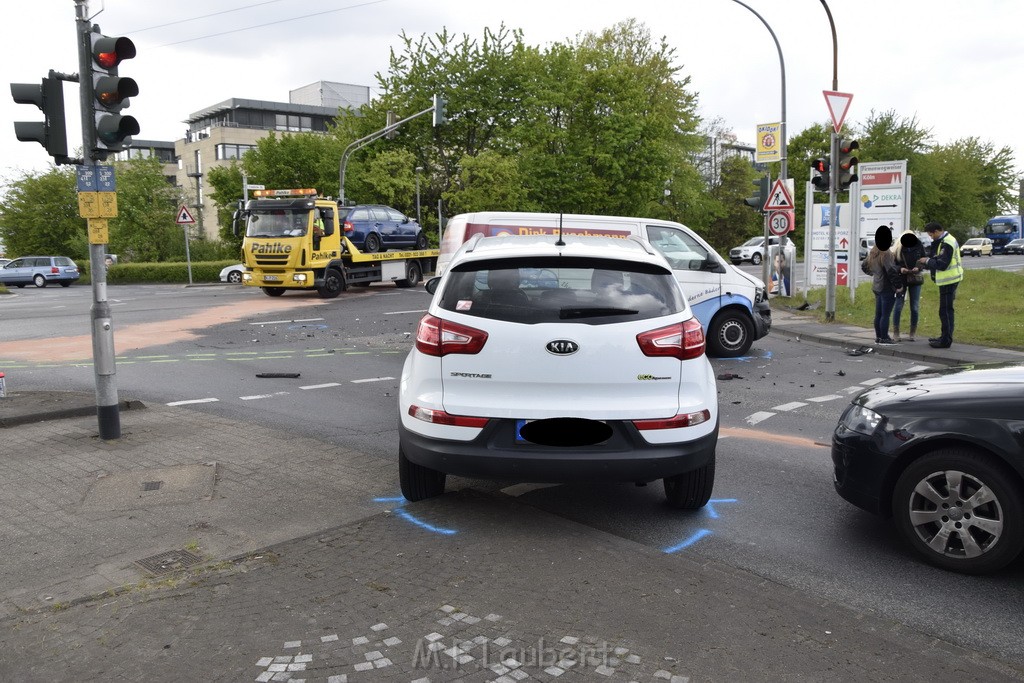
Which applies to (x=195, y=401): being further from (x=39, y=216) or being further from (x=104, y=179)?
(x=39, y=216)

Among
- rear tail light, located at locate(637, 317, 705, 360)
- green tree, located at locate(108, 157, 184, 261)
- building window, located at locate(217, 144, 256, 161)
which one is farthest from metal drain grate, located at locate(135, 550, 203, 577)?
building window, located at locate(217, 144, 256, 161)

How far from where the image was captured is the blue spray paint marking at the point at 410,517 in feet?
16.3

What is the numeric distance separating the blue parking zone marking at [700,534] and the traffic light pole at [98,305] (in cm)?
500

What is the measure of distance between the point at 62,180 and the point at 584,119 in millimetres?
39920

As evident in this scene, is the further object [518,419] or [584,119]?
[584,119]

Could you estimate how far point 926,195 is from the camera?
68.7 metres

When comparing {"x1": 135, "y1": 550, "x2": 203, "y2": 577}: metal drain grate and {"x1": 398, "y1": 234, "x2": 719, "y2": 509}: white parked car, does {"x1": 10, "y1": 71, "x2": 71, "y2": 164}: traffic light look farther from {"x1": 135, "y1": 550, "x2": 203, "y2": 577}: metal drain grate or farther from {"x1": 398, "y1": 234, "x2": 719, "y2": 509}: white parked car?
{"x1": 398, "y1": 234, "x2": 719, "y2": 509}: white parked car

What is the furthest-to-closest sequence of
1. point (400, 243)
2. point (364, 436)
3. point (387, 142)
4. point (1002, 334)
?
point (387, 142)
point (400, 243)
point (1002, 334)
point (364, 436)

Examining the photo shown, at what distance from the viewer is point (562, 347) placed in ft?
15.5

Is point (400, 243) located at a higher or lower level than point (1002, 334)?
higher

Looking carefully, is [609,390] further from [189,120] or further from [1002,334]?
[189,120]

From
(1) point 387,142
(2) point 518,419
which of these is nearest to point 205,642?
(2) point 518,419

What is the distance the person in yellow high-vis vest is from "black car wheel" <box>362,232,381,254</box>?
19.0 meters

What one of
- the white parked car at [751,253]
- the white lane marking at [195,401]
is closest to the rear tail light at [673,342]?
the white lane marking at [195,401]
